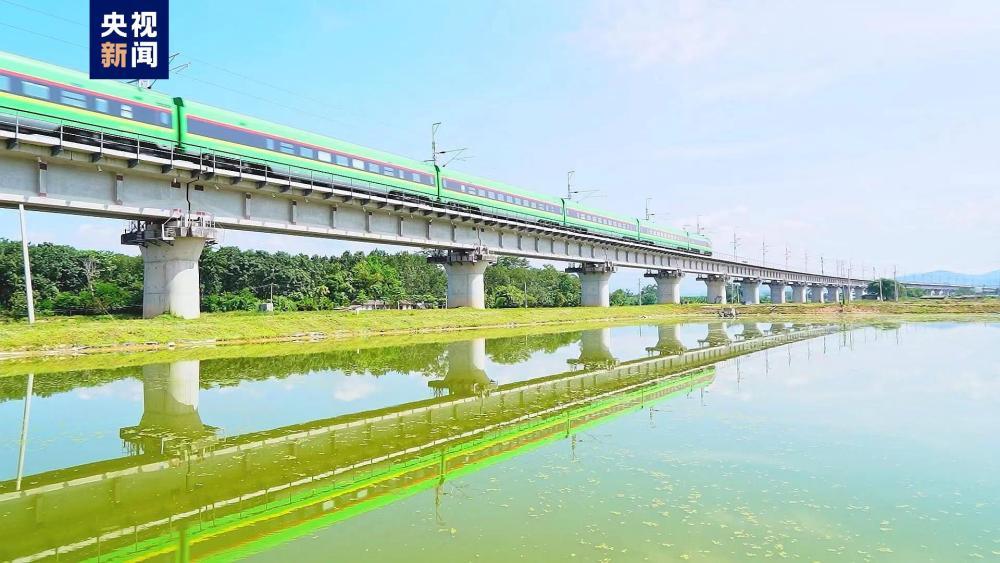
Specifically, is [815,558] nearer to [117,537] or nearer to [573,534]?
[573,534]

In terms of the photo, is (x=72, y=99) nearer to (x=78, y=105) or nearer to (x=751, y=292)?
(x=78, y=105)

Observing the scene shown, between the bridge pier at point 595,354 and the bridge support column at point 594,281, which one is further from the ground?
the bridge support column at point 594,281

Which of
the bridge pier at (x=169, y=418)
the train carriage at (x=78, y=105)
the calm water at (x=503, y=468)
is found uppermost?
the train carriage at (x=78, y=105)

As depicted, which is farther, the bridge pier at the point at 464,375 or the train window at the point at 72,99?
the train window at the point at 72,99

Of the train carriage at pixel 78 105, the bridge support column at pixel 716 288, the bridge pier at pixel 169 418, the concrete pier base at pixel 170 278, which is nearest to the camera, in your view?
the bridge pier at pixel 169 418

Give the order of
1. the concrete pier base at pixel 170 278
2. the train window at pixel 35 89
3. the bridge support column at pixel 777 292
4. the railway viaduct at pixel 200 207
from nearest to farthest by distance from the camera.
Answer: the train window at pixel 35 89
the railway viaduct at pixel 200 207
the concrete pier base at pixel 170 278
the bridge support column at pixel 777 292

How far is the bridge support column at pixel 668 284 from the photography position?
299 ft

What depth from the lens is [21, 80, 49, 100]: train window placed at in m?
24.9

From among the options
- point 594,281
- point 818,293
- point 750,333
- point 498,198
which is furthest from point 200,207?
point 818,293

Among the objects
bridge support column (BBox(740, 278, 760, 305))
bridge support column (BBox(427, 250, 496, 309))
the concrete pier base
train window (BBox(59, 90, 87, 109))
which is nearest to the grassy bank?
the concrete pier base

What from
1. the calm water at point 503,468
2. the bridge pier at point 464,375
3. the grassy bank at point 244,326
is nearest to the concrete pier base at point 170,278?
the grassy bank at point 244,326

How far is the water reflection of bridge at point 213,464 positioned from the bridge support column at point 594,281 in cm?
5573

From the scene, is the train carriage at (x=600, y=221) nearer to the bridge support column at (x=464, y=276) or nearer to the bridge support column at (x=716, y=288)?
the bridge support column at (x=464, y=276)

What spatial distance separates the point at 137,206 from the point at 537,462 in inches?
1178
